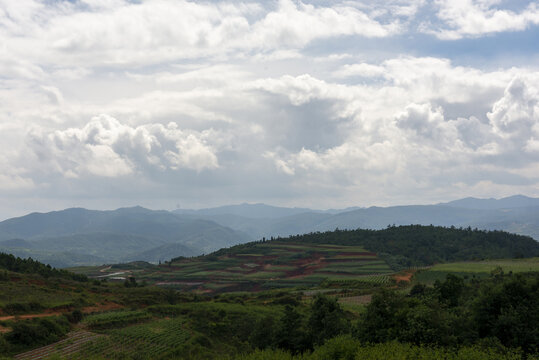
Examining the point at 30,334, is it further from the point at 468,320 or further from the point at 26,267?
Result: the point at 26,267

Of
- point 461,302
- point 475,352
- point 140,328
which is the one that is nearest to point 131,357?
point 140,328

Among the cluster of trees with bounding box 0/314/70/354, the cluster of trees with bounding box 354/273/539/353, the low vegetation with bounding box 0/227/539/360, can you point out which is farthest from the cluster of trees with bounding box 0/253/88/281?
the cluster of trees with bounding box 354/273/539/353

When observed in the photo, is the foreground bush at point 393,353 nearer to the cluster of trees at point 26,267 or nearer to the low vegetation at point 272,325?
the low vegetation at point 272,325

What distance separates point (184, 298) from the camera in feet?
392

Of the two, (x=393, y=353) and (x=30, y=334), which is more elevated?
(x=393, y=353)

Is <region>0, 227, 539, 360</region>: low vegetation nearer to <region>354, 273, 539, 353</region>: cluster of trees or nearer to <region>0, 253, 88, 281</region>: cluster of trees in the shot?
<region>354, 273, 539, 353</region>: cluster of trees

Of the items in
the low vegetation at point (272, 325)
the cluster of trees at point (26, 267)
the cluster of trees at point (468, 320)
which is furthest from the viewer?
the cluster of trees at point (26, 267)

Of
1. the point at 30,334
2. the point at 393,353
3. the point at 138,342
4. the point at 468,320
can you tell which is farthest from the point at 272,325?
the point at 30,334

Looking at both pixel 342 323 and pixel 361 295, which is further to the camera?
pixel 361 295

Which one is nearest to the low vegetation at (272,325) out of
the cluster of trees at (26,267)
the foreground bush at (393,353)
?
the foreground bush at (393,353)

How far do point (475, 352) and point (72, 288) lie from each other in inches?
4069

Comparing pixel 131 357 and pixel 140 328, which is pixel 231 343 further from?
pixel 131 357

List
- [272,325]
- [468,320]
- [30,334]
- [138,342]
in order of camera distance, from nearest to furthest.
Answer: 1. [468,320]
2. [30,334]
3. [272,325]
4. [138,342]

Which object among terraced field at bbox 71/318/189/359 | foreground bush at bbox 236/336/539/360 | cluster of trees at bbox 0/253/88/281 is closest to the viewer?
foreground bush at bbox 236/336/539/360
